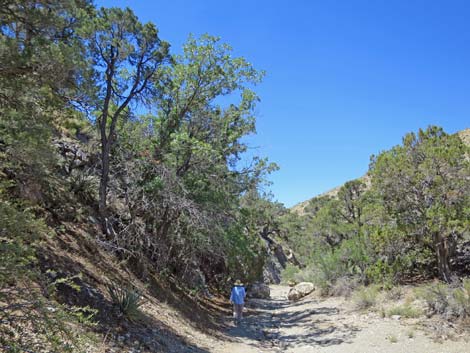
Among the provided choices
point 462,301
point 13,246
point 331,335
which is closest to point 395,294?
point 462,301

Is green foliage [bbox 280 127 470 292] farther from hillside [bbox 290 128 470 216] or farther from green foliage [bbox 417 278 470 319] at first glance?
hillside [bbox 290 128 470 216]

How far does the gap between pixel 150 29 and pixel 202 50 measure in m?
2.07

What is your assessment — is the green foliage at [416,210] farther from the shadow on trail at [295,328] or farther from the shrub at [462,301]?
the shadow on trail at [295,328]

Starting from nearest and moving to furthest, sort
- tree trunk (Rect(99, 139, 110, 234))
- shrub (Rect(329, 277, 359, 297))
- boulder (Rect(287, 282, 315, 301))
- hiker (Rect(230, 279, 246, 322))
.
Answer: tree trunk (Rect(99, 139, 110, 234)) < hiker (Rect(230, 279, 246, 322)) < shrub (Rect(329, 277, 359, 297)) < boulder (Rect(287, 282, 315, 301))

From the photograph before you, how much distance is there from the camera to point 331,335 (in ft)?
33.8

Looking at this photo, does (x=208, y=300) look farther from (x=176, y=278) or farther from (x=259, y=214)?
(x=259, y=214)

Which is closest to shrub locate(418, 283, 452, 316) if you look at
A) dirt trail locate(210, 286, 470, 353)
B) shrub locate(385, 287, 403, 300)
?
dirt trail locate(210, 286, 470, 353)

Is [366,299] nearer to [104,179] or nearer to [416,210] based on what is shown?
[416,210]

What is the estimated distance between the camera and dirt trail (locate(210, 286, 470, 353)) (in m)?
8.30

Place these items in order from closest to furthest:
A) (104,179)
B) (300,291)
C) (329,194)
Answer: (104,179)
(300,291)
(329,194)

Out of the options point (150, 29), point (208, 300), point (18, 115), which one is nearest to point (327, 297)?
point (208, 300)

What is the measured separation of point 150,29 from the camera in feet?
34.9

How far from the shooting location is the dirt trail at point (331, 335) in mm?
8297

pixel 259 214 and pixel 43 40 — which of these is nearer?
pixel 43 40
